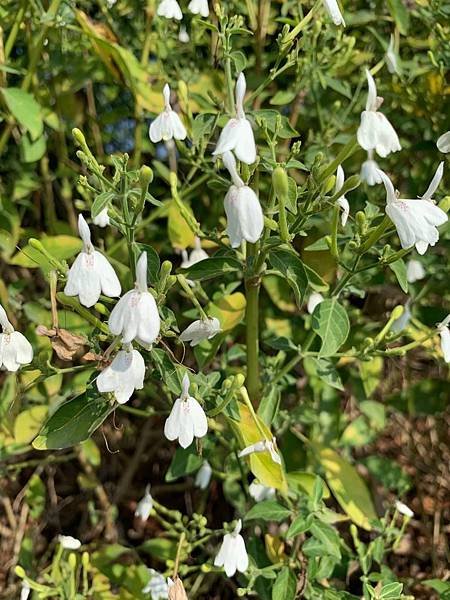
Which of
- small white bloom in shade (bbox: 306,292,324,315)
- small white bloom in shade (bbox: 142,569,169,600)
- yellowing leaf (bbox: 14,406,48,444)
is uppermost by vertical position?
small white bloom in shade (bbox: 306,292,324,315)

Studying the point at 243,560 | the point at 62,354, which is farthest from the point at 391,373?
the point at 62,354

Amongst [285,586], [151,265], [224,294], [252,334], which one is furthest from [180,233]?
[285,586]

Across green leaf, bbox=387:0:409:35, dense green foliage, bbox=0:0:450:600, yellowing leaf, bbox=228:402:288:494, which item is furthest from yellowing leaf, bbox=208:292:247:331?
green leaf, bbox=387:0:409:35

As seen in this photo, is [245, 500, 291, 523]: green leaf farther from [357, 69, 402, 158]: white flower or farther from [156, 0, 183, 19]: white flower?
[156, 0, 183, 19]: white flower

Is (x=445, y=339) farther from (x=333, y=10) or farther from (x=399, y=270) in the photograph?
(x=333, y=10)

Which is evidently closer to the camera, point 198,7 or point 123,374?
point 123,374

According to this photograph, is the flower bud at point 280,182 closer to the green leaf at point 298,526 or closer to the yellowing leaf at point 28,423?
the green leaf at point 298,526

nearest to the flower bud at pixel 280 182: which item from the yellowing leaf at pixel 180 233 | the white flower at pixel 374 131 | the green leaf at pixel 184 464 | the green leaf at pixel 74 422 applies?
the white flower at pixel 374 131
